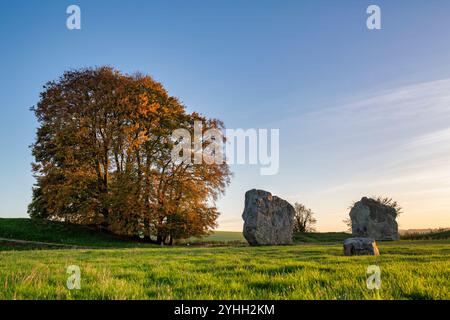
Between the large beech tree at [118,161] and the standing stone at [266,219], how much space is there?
18.5 feet

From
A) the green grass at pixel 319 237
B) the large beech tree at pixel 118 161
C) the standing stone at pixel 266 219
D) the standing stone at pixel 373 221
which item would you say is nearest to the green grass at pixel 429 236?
the standing stone at pixel 373 221

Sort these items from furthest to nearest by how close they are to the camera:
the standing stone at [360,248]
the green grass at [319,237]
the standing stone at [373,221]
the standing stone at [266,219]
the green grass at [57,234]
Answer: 1. the green grass at [319,237]
2. the standing stone at [373,221]
3. the green grass at [57,234]
4. the standing stone at [266,219]
5. the standing stone at [360,248]

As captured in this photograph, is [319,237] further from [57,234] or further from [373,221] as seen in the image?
[57,234]

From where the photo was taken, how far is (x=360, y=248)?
14.2m

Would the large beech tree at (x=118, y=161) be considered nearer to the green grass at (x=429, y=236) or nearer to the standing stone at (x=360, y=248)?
the green grass at (x=429, y=236)

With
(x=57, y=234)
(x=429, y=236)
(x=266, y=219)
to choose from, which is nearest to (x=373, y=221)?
(x=429, y=236)

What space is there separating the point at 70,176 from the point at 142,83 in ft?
34.8

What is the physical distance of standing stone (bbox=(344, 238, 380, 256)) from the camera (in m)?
14.1

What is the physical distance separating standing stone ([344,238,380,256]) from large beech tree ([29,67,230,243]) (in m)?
19.4

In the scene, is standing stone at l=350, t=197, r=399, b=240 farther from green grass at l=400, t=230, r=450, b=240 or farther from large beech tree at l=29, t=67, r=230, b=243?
large beech tree at l=29, t=67, r=230, b=243

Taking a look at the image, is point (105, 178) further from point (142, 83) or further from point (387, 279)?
point (387, 279)

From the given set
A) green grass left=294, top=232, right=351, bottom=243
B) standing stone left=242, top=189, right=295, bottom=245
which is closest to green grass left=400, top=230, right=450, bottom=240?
green grass left=294, top=232, right=351, bottom=243

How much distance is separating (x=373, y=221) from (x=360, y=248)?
58.8 ft

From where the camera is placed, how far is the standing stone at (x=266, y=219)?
28812mm
